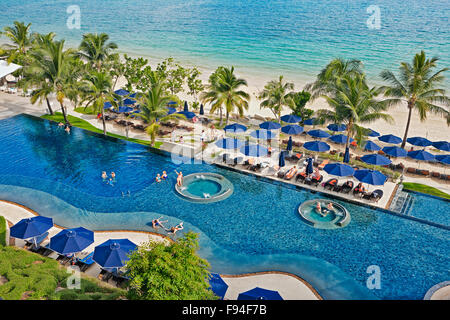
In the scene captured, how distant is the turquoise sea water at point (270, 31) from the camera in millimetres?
76562

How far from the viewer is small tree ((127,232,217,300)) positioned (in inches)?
437

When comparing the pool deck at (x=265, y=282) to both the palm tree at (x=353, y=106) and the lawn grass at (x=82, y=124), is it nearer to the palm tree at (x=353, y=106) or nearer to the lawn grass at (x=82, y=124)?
the lawn grass at (x=82, y=124)

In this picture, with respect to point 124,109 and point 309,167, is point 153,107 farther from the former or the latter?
point 309,167

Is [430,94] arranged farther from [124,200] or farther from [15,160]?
[15,160]

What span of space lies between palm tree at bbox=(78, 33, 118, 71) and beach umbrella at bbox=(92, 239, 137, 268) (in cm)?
2908

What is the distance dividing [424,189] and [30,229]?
2374cm

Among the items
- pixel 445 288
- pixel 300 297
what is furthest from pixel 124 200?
pixel 445 288

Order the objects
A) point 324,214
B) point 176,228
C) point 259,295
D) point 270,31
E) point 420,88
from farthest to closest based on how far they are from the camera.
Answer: point 270,31
point 420,88
point 324,214
point 176,228
point 259,295

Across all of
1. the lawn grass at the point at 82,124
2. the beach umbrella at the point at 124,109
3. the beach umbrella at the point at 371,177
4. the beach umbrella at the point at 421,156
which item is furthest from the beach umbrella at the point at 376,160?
the beach umbrella at the point at 124,109

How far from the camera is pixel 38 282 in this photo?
44.8ft

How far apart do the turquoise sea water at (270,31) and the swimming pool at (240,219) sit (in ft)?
146

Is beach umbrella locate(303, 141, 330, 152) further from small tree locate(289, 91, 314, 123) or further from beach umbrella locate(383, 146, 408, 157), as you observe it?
small tree locate(289, 91, 314, 123)

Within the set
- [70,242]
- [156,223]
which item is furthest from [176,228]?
[70,242]
